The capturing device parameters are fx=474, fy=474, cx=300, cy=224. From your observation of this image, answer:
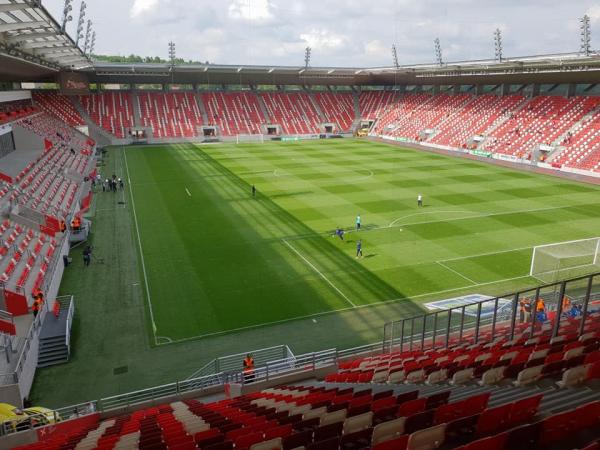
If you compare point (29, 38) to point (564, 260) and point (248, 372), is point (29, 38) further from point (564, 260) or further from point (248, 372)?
point (564, 260)

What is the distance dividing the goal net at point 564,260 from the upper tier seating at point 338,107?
61193mm

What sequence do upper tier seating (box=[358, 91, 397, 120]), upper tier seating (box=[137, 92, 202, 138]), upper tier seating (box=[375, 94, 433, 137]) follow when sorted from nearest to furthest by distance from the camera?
upper tier seating (box=[137, 92, 202, 138]) → upper tier seating (box=[375, 94, 433, 137]) → upper tier seating (box=[358, 91, 397, 120])

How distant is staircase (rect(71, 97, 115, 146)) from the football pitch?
71.9 ft

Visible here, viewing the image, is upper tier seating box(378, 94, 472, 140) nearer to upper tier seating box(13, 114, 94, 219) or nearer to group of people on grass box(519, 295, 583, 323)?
upper tier seating box(13, 114, 94, 219)

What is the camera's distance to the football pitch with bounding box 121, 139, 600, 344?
2023 cm

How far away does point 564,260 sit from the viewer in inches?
861

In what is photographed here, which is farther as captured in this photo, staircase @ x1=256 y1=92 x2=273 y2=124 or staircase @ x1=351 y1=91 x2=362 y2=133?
staircase @ x1=351 y1=91 x2=362 y2=133

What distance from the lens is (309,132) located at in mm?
78625

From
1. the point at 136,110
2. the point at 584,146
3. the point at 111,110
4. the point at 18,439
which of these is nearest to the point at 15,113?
the point at 111,110

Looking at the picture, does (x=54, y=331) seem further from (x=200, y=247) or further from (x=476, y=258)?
(x=476, y=258)

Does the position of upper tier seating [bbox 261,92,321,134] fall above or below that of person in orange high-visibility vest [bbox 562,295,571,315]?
above

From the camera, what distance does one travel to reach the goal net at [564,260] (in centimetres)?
2145

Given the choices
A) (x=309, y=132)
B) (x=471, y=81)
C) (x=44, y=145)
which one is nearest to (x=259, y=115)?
(x=309, y=132)

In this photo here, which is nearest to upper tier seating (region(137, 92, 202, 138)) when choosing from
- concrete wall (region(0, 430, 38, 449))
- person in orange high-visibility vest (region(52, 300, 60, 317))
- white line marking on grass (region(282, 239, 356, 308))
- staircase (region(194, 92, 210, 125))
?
staircase (region(194, 92, 210, 125))
